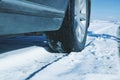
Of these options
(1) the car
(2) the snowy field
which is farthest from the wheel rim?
(2) the snowy field

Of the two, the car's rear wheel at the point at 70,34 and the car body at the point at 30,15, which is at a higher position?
the car body at the point at 30,15

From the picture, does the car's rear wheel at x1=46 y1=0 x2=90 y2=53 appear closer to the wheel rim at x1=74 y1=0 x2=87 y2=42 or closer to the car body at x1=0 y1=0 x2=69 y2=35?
the wheel rim at x1=74 y1=0 x2=87 y2=42

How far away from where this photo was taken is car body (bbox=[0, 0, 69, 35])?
1.92 m

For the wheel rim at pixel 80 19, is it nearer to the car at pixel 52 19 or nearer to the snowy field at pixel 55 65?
the car at pixel 52 19

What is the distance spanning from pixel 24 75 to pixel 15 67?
351 millimetres

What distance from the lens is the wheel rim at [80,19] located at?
3.62 m

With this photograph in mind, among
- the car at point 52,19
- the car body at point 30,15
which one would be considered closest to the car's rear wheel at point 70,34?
the car at point 52,19

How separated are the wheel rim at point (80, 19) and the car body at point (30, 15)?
0.36m

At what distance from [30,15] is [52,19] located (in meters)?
0.69

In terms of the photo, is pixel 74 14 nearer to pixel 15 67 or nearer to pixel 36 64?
pixel 36 64

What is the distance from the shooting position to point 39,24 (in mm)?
2604

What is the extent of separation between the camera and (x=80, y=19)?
387 centimetres

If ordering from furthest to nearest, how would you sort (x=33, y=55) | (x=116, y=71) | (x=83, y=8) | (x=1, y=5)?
(x=83, y=8), (x=33, y=55), (x=116, y=71), (x=1, y=5)

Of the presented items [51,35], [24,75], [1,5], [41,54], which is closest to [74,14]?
[51,35]
